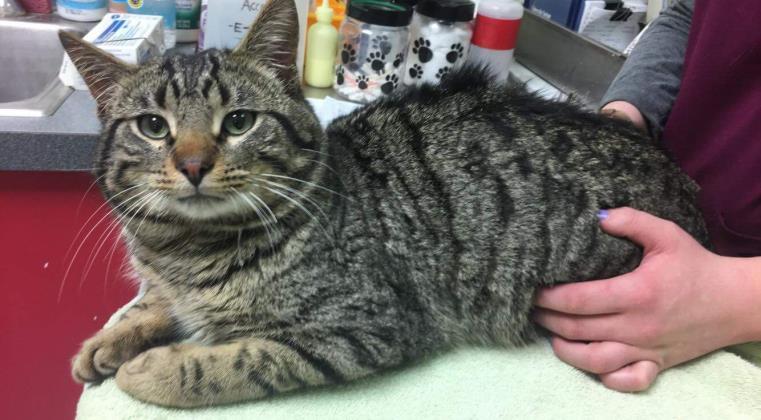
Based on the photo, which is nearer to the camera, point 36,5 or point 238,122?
point 238,122

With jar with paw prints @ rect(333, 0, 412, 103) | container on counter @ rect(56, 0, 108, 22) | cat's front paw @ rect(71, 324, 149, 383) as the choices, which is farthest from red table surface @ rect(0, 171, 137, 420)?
jar with paw prints @ rect(333, 0, 412, 103)

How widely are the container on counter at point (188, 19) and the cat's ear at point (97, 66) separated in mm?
881

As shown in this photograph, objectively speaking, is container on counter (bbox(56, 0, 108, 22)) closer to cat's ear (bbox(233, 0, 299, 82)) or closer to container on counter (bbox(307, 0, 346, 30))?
container on counter (bbox(307, 0, 346, 30))

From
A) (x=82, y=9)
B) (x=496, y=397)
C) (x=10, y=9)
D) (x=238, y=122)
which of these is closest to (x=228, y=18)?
(x=82, y=9)

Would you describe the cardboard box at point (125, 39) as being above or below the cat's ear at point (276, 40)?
below

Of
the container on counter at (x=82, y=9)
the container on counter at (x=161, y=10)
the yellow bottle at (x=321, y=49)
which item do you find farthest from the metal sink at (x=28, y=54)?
the yellow bottle at (x=321, y=49)

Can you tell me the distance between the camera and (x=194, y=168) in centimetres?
74

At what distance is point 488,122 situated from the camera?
0.97 m

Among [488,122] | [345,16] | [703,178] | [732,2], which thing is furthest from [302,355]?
[345,16]

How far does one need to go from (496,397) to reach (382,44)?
1.02 metres

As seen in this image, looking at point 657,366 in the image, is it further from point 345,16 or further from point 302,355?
point 345,16

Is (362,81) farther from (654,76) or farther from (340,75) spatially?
(654,76)

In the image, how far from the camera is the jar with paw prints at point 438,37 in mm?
1521

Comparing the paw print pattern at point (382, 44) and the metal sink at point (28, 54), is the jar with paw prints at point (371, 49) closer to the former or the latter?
the paw print pattern at point (382, 44)
